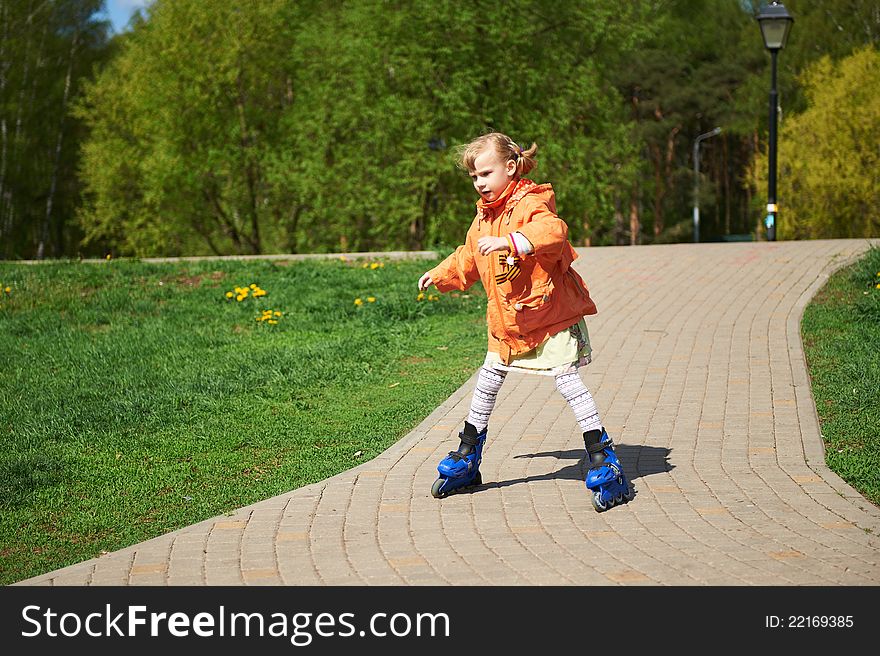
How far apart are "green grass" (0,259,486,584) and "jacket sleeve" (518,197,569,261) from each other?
185 centimetres

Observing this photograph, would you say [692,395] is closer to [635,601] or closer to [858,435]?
[858,435]

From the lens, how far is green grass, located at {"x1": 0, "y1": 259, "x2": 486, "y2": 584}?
5.78 metres

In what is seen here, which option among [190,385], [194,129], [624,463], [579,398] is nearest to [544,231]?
[579,398]

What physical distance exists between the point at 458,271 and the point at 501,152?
2.06ft

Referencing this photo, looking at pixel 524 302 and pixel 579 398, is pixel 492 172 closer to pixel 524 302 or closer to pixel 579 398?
pixel 524 302

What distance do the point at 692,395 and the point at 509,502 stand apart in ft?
8.66

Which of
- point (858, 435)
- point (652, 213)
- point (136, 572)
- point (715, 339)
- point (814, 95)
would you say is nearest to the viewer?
point (136, 572)

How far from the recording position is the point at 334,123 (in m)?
28.9

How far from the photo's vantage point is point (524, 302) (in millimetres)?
5297

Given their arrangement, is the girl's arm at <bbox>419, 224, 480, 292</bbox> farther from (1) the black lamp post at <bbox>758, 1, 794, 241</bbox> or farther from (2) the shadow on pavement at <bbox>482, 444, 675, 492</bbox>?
(1) the black lamp post at <bbox>758, 1, 794, 241</bbox>

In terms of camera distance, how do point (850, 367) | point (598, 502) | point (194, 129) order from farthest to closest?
point (194, 129) → point (850, 367) → point (598, 502)

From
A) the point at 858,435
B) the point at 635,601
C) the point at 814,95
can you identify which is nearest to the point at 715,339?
the point at 858,435

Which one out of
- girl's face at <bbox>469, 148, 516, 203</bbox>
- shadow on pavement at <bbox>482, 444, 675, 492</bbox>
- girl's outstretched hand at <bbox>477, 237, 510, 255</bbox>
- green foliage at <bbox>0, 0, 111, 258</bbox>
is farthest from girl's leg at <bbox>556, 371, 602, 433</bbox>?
green foliage at <bbox>0, 0, 111, 258</bbox>

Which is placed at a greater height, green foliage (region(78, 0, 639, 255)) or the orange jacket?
green foliage (region(78, 0, 639, 255))
